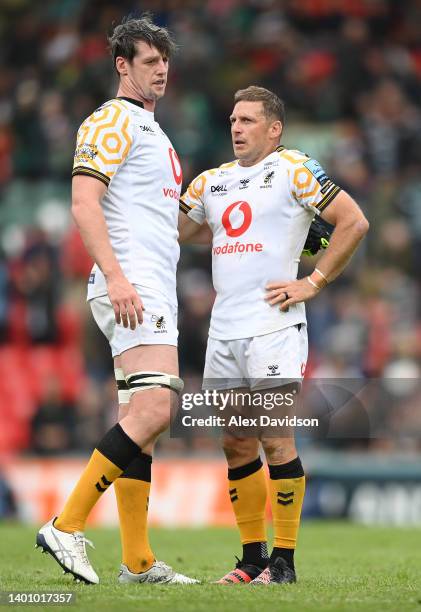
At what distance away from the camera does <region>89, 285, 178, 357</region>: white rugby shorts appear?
6332mm

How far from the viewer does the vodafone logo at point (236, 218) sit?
6.84 m

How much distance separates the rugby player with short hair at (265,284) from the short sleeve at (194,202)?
0.47ft

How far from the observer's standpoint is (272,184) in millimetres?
6812

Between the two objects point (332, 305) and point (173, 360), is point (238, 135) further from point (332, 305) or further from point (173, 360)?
point (332, 305)

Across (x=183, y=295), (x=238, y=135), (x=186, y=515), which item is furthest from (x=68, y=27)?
(x=238, y=135)

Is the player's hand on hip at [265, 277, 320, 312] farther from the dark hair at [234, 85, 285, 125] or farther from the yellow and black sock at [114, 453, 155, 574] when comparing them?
the yellow and black sock at [114, 453, 155, 574]

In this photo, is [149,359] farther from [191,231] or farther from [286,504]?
[191,231]

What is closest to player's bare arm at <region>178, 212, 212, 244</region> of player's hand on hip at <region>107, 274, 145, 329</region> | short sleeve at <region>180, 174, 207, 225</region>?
short sleeve at <region>180, 174, 207, 225</region>

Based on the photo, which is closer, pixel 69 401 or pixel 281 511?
pixel 281 511

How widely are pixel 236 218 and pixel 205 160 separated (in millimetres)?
10800

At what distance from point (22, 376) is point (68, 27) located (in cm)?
660

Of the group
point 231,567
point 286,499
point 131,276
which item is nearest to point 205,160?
point 231,567

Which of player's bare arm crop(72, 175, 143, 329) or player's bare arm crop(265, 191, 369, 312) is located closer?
player's bare arm crop(72, 175, 143, 329)

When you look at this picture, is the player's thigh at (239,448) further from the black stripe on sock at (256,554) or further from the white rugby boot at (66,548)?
the white rugby boot at (66,548)
